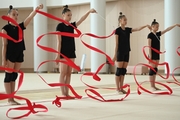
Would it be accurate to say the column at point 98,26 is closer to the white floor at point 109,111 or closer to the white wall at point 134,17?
the white wall at point 134,17

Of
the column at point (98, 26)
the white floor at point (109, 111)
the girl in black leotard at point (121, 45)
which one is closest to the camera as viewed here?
the white floor at point (109, 111)

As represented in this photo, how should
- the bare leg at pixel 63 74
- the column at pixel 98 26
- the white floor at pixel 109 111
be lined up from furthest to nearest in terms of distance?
the column at pixel 98 26 → the bare leg at pixel 63 74 → the white floor at pixel 109 111

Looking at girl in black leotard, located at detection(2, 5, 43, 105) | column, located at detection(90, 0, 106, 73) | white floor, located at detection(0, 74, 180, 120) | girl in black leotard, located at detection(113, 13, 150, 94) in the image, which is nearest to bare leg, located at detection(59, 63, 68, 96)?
white floor, located at detection(0, 74, 180, 120)

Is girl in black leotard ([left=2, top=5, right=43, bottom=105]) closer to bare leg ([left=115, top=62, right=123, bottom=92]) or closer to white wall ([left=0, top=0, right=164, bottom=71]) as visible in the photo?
bare leg ([left=115, top=62, right=123, bottom=92])

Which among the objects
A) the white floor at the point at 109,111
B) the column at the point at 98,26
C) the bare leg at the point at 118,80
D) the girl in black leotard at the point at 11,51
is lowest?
the white floor at the point at 109,111

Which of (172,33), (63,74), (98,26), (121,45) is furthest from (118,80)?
(98,26)

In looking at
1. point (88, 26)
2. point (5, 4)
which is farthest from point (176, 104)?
point (5, 4)

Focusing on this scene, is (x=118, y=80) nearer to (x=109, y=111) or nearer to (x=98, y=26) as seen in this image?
(x=109, y=111)

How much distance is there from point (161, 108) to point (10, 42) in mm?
2325

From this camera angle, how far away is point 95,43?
54.0 feet

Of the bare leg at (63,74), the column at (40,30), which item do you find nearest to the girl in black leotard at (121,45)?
the bare leg at (63,74)

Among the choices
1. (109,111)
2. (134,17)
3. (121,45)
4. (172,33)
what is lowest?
(109,111)

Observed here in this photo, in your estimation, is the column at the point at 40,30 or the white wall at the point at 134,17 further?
the column at the point at 40,30

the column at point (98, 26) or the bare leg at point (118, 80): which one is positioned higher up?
the column at point (98, 26)
